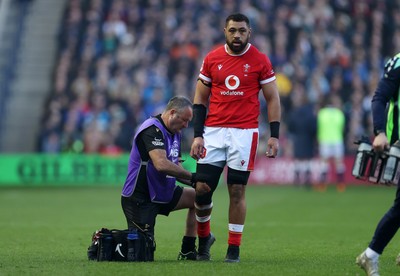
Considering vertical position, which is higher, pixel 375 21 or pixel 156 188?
pixel 375 21

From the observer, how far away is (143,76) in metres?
31.2

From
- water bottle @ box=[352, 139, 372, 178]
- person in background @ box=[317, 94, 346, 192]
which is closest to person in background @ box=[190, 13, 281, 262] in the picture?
water bottle @ box=[352, 139, 372, 178]

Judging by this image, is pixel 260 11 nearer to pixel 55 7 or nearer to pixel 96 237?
pixel 55 7

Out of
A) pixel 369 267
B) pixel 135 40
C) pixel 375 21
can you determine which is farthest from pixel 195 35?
pixel 369 267

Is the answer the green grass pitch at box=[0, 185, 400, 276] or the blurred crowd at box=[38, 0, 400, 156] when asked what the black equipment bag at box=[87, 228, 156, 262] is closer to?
the green grass pitch at box=[0, 185, 400, 276]

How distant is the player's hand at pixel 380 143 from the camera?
351 inches

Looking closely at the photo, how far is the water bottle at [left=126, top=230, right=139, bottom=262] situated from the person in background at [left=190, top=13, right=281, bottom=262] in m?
0.81

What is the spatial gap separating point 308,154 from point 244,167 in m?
16.5

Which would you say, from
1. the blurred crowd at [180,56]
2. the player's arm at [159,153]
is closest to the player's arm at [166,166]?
the player's arm at [159,153]

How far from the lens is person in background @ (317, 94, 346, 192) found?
2634cm

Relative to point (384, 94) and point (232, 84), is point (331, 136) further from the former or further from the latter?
point (384, 94)

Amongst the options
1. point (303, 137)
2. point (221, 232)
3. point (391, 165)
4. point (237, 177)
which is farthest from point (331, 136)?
point (391, 165)

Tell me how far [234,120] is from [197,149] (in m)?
0.48

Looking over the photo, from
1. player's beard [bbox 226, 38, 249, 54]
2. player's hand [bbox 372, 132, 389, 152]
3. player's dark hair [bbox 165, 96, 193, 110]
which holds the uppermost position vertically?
player's beard [bbox 226, 38, 249, 54]
